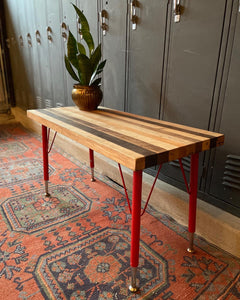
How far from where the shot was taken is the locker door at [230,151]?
4.28 feet

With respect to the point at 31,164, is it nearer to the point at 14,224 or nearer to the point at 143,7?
the point at 14,224

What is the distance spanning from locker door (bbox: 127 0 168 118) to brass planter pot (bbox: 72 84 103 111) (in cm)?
37

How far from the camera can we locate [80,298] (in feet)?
3.68

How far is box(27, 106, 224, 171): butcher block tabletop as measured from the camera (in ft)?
3.14

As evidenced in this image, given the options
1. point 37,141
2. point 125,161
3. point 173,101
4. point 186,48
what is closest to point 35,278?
point 125,161

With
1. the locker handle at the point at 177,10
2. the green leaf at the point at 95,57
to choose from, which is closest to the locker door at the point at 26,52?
the green leaf at the point at 95,57

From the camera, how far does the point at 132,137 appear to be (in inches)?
45.4

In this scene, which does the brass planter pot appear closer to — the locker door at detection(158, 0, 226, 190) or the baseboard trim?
the locker door at detection(158, 0, 226, 190)

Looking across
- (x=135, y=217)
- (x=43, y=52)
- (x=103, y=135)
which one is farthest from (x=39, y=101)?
(x=135, y=217)

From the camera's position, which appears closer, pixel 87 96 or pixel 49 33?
pixel 87 96

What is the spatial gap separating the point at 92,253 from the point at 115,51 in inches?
62.9

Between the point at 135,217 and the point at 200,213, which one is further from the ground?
the point at 135,217

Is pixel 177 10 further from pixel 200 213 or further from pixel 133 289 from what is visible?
pixel 133 289

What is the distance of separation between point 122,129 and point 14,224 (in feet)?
3.31
